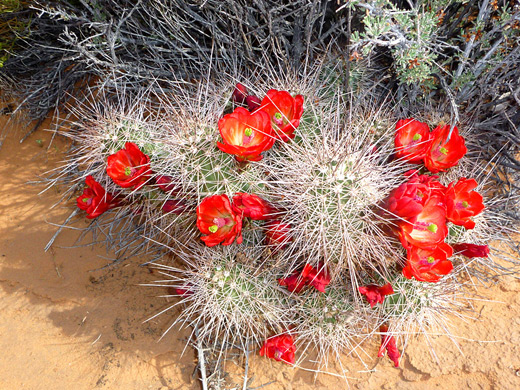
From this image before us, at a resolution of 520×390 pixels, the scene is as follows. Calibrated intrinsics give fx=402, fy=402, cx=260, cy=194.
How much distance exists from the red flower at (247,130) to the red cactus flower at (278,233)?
30cm

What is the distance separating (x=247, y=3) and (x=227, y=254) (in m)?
1.55

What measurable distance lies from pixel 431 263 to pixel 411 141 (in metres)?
0.62

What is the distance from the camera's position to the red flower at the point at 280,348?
6.68 ft

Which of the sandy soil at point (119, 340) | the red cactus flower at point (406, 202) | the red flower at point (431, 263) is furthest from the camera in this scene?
the sandy soil at point (119, 340)

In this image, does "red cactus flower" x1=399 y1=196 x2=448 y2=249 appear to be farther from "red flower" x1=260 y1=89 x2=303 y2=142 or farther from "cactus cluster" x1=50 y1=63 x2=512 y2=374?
"red flower" x1=260 y1=89 x2=303 y2=142

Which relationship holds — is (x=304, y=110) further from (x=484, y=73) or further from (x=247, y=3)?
(x=484, y=73)

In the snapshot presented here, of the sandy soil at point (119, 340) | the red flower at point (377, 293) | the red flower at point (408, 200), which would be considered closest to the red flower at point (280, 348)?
the sandy soil at point (119, 340)

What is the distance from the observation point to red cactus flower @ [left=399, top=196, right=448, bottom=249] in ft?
5.03

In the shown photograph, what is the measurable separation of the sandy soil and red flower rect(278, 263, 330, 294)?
2.22 feet

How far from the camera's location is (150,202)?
2.01 m

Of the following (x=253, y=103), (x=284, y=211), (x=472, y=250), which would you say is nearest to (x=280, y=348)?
(x=284, y=211)

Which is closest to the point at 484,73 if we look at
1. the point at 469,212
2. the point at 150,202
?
the point at 469,212

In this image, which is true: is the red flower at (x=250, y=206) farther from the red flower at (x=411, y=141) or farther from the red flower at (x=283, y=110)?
the red flower at (x=411, y=141)

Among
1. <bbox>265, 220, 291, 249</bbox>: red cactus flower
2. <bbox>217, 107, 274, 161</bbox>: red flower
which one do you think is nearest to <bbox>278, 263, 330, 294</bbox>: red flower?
<bbox>265, 220, 291, 249</bbox>: red cactus flower
